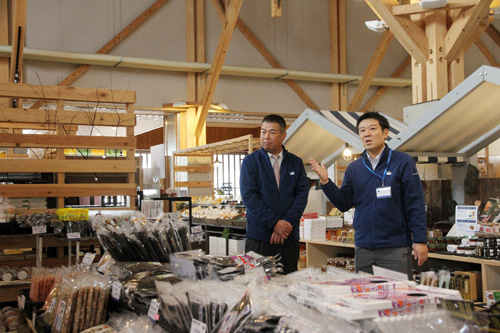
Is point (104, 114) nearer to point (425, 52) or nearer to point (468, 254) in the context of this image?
point (468, 254)

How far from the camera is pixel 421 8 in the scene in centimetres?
626

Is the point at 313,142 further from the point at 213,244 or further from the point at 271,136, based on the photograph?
the point at 271,136

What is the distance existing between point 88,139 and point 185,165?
8.66 metres

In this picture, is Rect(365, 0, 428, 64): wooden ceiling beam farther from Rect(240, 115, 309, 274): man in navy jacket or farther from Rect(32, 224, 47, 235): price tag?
Rect(32, 224, 47, 235): price tag

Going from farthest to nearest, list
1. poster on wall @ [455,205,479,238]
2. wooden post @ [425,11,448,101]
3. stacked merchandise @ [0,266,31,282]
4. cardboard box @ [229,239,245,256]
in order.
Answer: cardboard box @ [229,239,245,256], wooden post @ [425,11,448,101], poster on wall @ [455,205,479,238], stacked merchandise @ [0,266,31,282]

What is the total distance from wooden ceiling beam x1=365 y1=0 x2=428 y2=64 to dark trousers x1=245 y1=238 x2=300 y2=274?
3.92 meters

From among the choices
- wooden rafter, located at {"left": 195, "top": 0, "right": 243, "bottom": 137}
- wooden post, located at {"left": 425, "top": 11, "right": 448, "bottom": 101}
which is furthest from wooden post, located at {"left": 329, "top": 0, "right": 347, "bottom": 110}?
wooden post, located at {"left": 425, "top": 11, "right": 448, "bottom": 101}

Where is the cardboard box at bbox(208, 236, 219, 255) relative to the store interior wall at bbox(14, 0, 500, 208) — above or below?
below

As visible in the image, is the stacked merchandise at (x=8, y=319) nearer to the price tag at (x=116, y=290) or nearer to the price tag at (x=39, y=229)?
the price tag at (x=39, y=229)

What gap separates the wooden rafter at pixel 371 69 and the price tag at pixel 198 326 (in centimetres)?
1212

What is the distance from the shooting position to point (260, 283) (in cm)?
204

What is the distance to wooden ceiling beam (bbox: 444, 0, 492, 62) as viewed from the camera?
6.05 m

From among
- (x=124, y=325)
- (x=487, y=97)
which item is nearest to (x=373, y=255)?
(x=124, y=325)

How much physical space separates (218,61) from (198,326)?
10.3 metres
